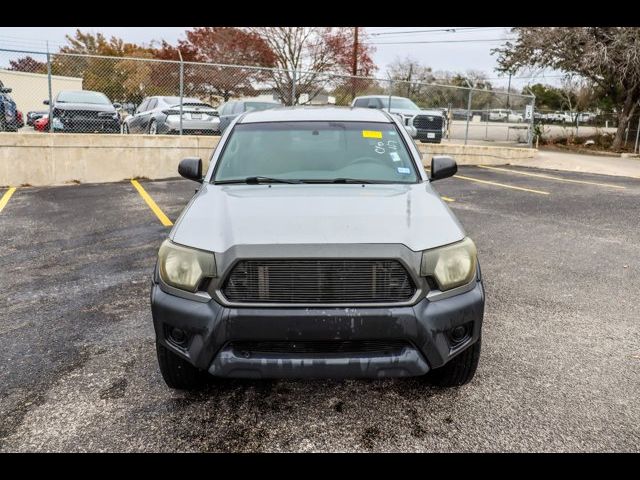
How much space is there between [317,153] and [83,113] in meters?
9.66

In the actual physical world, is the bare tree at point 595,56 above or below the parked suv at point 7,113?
above

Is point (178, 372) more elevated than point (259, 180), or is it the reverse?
point (259, 180)

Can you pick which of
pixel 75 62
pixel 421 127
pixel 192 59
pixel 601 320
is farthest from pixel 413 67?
Result: pixel 601 320

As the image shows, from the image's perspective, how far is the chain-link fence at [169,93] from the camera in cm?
1159

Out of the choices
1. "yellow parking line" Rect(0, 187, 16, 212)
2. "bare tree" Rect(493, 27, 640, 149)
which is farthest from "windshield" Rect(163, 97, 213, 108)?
"bare tree" Rect(493, 27, 640, 149)

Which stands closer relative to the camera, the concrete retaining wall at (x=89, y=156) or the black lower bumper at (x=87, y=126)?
the concrete retaining wall at (x=89, y=156)

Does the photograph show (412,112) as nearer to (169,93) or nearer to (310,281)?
(169,93)

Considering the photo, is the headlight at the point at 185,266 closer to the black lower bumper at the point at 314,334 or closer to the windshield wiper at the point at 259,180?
the black lower bumper at the point at 314,334

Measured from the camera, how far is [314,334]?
2.56 meters

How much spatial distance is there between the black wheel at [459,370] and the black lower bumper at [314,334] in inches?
14.0

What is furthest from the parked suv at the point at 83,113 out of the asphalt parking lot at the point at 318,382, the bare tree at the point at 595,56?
the bare tree at the point at 595,56

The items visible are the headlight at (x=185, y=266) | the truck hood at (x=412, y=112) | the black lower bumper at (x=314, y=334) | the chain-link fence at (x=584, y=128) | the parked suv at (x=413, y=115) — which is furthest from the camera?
the chain-link fence at (x=584, y=128)

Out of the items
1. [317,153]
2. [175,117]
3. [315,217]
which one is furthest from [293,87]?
[315,217]
